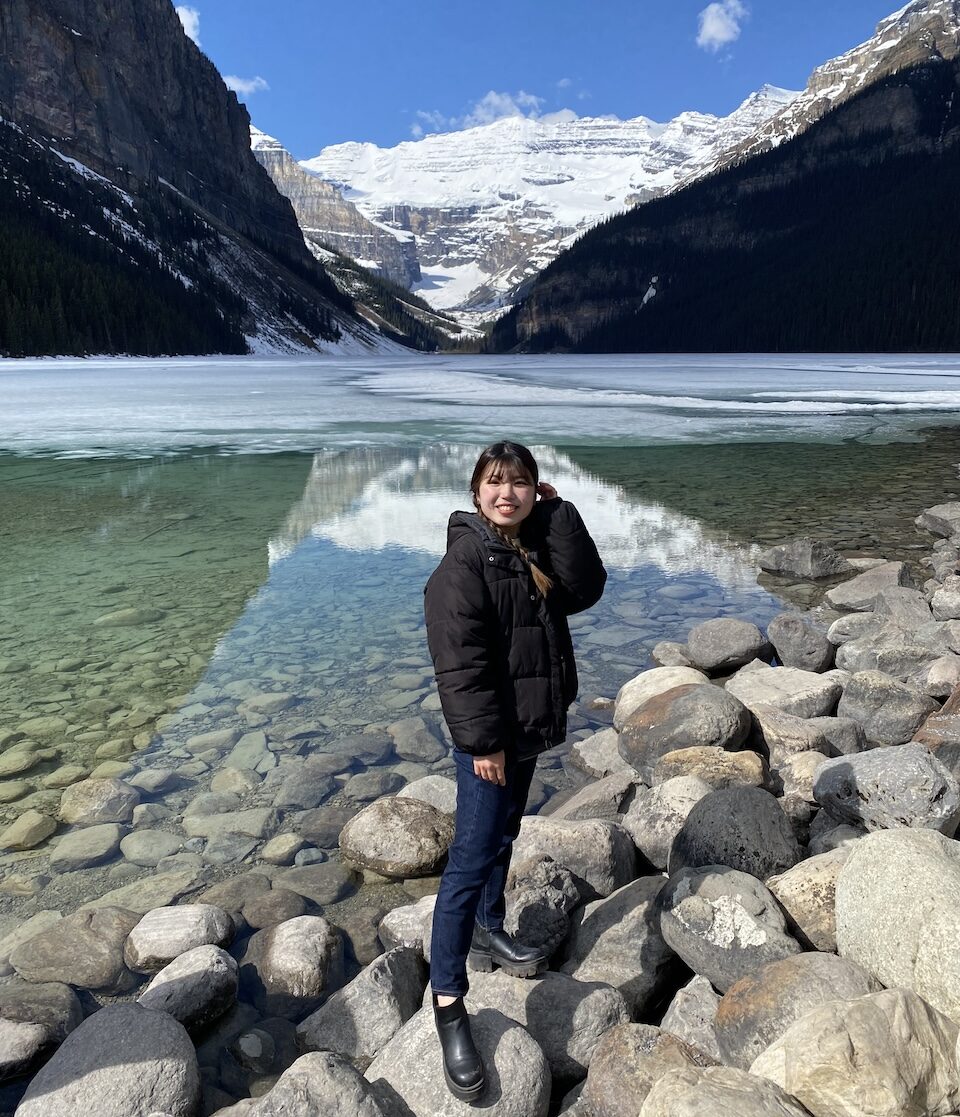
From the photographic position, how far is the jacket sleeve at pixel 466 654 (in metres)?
2.93

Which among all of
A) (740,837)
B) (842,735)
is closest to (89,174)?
(842,735)

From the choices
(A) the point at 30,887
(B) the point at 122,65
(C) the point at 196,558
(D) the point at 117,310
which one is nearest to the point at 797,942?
(A) the point at 30,887

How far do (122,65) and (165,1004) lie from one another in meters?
185

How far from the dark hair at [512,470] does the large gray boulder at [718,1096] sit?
164cm

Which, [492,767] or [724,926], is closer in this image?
[492,767]

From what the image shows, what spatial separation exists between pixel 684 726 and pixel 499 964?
246 centimetres

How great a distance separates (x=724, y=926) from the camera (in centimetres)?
328

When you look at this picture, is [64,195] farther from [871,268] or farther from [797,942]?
[797,942]

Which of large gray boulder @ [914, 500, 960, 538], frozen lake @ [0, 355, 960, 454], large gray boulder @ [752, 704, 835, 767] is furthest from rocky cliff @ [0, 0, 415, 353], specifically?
large gray boulder @ [752, 704, 835, 767]

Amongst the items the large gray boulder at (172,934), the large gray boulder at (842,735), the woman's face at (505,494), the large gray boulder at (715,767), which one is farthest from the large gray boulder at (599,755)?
the woman's face at (505,494)

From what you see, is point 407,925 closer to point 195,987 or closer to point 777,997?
point 195,987

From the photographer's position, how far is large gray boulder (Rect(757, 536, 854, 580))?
10234mm

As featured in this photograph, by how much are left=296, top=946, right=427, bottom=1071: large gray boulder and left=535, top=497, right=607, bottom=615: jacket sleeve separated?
69.9 inches

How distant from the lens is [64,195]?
111m
